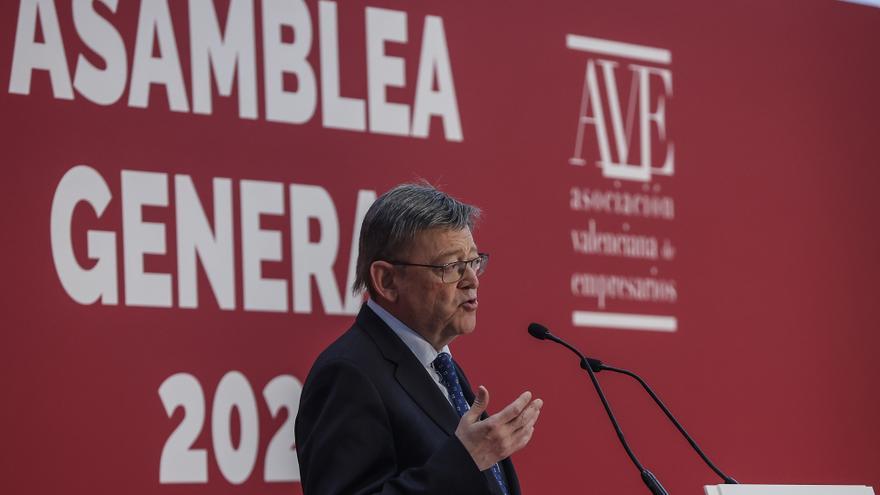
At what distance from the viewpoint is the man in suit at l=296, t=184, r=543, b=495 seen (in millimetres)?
2219

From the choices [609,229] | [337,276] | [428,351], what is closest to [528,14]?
[609,229]

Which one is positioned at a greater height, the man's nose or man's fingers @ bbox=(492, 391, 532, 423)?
the man's nose

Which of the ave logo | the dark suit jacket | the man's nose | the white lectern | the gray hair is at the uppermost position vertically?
the ave logo

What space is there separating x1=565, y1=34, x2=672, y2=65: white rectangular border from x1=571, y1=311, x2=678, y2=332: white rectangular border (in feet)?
2.98

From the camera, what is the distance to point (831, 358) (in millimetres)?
5012

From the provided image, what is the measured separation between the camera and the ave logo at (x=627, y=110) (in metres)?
4.60

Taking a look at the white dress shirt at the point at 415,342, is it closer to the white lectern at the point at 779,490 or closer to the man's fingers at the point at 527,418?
the man's fingers at the point at 527,418

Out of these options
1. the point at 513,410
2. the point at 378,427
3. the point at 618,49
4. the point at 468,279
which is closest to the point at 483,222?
the point at 618,49

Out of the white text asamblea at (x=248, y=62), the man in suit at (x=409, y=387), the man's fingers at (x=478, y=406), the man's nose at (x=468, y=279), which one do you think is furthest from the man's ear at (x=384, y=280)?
the white text asamblea at (x=248, y=62)

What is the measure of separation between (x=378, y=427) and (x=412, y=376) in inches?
6.8

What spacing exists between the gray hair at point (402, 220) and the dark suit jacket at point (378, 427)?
143 millimetres

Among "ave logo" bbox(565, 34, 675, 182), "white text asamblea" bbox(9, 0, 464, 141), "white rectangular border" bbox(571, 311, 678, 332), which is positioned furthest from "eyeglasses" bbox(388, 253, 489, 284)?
"ave logo" bbox(565, 34, 675, 182)

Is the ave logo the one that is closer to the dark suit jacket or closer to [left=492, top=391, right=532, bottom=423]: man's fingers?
the dark suit jacket

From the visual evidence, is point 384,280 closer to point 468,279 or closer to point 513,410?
point 468,279
